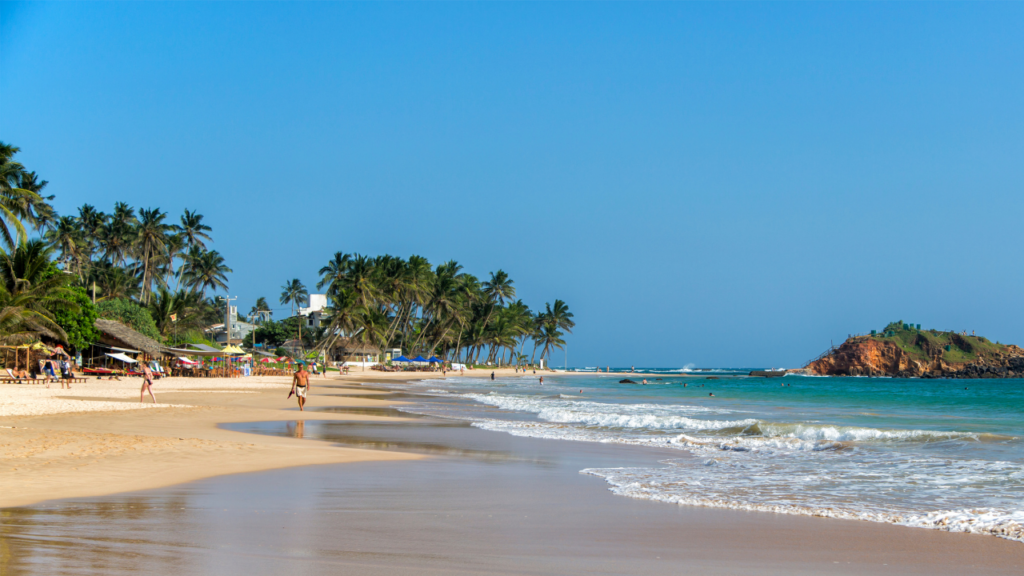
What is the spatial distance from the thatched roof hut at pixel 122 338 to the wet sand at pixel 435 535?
41.1m

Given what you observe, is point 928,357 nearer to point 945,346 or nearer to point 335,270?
point 945,346

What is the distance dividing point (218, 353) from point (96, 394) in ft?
76.6

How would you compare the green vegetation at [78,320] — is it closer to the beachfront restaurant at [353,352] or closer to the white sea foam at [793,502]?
the beachfront restaurant at [353,352]

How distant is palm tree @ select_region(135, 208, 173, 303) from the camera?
6322 centimetres

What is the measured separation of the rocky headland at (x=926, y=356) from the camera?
107 metres

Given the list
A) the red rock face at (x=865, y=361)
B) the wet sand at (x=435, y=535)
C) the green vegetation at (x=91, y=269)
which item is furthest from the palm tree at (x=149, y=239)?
the red rock face at (x=865, y=361)

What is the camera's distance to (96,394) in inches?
966

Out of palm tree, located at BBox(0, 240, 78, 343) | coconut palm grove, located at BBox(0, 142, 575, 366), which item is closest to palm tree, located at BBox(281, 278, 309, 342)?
coconut palm grove, located at BBox(0, 142, 575, 366)

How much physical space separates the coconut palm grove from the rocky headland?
51.4 meters

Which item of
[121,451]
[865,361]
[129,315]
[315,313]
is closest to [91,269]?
[129,315]

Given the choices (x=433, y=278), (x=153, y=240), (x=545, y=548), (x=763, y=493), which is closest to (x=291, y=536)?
(x=545, y=548)

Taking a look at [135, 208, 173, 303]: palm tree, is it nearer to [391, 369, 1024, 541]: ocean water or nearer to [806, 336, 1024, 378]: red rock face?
[391, 369, 1024, 541]: ocean water

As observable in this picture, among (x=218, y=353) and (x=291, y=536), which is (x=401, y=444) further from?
(x=218, y=353)

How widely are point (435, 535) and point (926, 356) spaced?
127m
